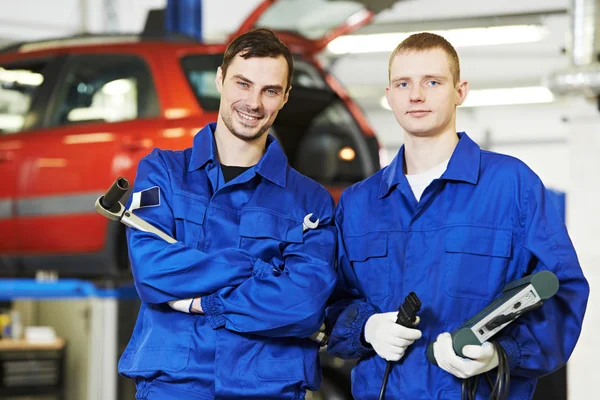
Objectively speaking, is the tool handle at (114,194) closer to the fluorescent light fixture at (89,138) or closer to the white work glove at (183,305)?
the white work glove at (183,305)

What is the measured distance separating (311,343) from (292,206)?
287mm

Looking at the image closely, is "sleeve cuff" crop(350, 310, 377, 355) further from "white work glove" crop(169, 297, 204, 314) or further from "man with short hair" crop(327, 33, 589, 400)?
"white work glove" crop(169, 297, 204, 314)

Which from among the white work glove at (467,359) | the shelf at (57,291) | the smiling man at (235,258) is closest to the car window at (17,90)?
the shelf at (57,291)

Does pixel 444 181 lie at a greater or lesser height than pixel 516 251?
greater

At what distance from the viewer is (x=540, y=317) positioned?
1476 mm

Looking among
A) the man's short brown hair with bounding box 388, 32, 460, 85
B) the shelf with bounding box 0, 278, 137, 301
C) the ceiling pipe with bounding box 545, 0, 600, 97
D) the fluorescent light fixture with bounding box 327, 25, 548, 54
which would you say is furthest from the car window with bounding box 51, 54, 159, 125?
the man's short brown hair with bounding box 388, 32, 460, 85

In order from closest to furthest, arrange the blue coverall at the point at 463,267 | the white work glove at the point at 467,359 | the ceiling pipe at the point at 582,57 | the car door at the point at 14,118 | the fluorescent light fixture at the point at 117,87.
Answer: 1. the white work glove at the point at 467,359
2. the blue coverall at the point at 463,267
3. the ceiling pipe at the point at 582,57
4. the fluorescent light fixture at the point at 117,87
5. the car door at the point at 14,118

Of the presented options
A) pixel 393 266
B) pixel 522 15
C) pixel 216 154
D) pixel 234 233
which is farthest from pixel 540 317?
pixel 522 15

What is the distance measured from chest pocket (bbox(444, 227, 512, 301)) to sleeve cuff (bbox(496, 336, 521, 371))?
0.09m

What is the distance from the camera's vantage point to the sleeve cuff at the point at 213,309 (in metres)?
1.58

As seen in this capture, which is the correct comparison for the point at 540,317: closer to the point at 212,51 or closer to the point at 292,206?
the point at 292,206

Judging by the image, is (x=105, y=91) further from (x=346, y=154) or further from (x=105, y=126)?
(x=346, y=154)

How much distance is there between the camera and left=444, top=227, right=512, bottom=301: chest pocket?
4.96ft

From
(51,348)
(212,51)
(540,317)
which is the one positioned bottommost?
(51,348)
